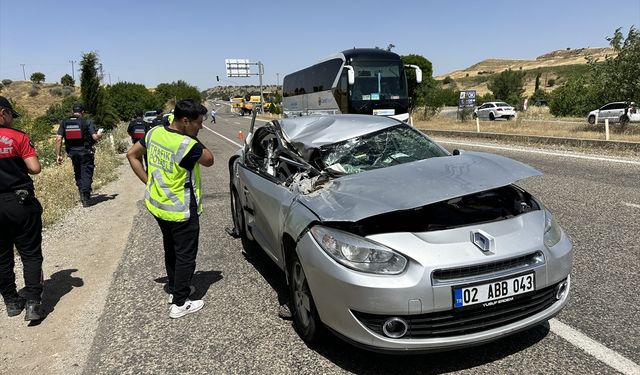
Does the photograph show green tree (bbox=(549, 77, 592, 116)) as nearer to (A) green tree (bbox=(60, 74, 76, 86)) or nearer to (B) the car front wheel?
(B) the car front wheel

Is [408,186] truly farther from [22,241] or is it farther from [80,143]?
[80,143]

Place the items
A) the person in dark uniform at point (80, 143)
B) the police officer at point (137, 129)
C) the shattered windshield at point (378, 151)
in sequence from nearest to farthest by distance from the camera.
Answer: the shattered windshield at point (378, 151) < the person in dark uniform at point (80, 143) < the police officer at point (137, 129)

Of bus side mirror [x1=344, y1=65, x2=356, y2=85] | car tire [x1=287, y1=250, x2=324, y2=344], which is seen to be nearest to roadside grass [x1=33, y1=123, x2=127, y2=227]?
car tire [x1=287, y1=250, x2=324, y2=344]

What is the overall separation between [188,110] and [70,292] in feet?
7.99

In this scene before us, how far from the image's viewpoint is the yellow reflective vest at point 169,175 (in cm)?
358

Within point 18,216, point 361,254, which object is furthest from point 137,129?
point 361,254

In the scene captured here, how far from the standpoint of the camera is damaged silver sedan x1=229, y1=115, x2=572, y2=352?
2512 millimetres

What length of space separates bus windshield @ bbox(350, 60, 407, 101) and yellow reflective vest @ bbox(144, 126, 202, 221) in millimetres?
15097

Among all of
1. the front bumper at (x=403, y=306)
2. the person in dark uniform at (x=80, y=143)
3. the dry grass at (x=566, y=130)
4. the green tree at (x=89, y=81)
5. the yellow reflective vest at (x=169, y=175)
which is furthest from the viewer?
the green tree at (x=89, y=81)

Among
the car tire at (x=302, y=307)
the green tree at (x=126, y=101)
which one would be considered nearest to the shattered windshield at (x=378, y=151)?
the car tire at (x=302, y=307)

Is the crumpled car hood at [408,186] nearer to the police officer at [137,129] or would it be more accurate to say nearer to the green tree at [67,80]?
the police officer at [137,129]

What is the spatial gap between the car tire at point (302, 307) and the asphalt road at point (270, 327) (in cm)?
11

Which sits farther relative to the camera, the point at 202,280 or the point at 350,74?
the point at 350,74

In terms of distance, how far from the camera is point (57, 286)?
15.7 feet
